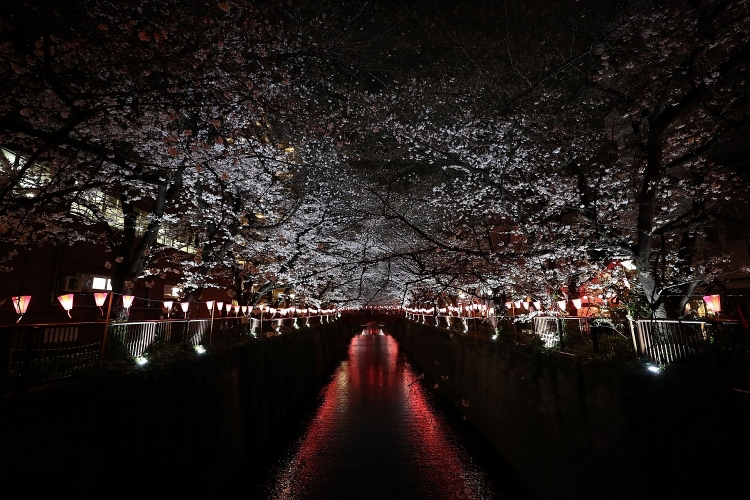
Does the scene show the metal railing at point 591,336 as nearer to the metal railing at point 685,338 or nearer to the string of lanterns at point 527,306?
the metal railing at point 685,338

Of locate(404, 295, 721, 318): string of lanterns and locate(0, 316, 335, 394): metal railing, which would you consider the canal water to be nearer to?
locate(0, 316, 335, 394): metal railing

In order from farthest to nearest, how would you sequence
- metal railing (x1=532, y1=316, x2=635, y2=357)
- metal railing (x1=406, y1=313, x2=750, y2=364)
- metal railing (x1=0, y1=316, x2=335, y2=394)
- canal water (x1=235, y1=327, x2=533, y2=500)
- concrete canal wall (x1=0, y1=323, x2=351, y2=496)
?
canal water (x1=235, y1=327, x2=533, y2=500), metal railing (x1=532, y1=316, x2=635, y2=357), metal railing (x1=406, y1=313, x2=750, y2=364), metal railing (x1=0, y1=316, x2=335, y2=394), concrete canal wall (x1=0, y1=323, x2=351, y2=496)

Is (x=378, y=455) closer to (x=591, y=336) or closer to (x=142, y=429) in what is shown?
(x=591, y=336)

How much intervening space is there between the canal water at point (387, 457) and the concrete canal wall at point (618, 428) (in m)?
1.34

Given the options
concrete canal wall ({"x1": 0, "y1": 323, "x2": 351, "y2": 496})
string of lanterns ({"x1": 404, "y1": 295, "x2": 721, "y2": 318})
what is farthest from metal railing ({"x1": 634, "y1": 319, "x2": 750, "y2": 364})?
concrete canal wall ({"x1": 0, "y1": 323, "x2": 351, "y2": 496})

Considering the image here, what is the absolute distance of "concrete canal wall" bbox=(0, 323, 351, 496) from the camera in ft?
→ 16.0

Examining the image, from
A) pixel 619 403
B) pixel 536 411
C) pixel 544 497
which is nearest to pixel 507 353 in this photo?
pixel 536 411

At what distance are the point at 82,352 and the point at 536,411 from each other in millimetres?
10770

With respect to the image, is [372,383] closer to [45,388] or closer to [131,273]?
[131,273]

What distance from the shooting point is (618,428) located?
6664 mm

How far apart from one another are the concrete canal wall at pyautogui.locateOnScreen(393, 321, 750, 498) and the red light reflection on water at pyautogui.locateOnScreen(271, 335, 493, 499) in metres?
2.12

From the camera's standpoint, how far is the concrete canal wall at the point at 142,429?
16.0 feet

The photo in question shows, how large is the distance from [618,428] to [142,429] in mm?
8797

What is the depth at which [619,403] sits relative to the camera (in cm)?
665
